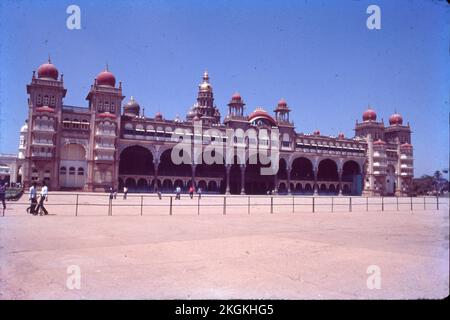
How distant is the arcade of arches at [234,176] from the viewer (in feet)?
199

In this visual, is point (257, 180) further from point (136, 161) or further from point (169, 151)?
point (136, 161)

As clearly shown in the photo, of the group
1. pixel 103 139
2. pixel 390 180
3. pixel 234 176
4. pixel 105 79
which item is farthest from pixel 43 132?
pixel 390 180

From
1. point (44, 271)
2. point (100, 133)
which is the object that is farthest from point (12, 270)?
point (100, 133)

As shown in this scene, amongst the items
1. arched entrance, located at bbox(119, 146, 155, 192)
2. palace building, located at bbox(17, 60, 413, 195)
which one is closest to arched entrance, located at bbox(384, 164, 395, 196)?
palace building, located at bbox(17, 60, 413, 195)

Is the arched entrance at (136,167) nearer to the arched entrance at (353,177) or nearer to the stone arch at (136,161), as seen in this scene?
the stone arch at (136,161)

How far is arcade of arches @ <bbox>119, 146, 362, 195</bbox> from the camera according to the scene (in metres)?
60.7

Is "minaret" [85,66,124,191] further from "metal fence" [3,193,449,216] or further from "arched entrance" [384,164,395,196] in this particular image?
"arched entrance" [384,164,395,196]

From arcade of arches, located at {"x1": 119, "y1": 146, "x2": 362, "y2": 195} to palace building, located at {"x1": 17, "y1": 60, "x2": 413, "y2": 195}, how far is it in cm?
16

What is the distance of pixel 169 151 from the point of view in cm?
6412

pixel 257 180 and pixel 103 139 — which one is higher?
pixel 103 139

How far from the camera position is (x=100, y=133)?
5475 cm

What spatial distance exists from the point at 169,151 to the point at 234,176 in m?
12.4

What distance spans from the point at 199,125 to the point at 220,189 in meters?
11.7
